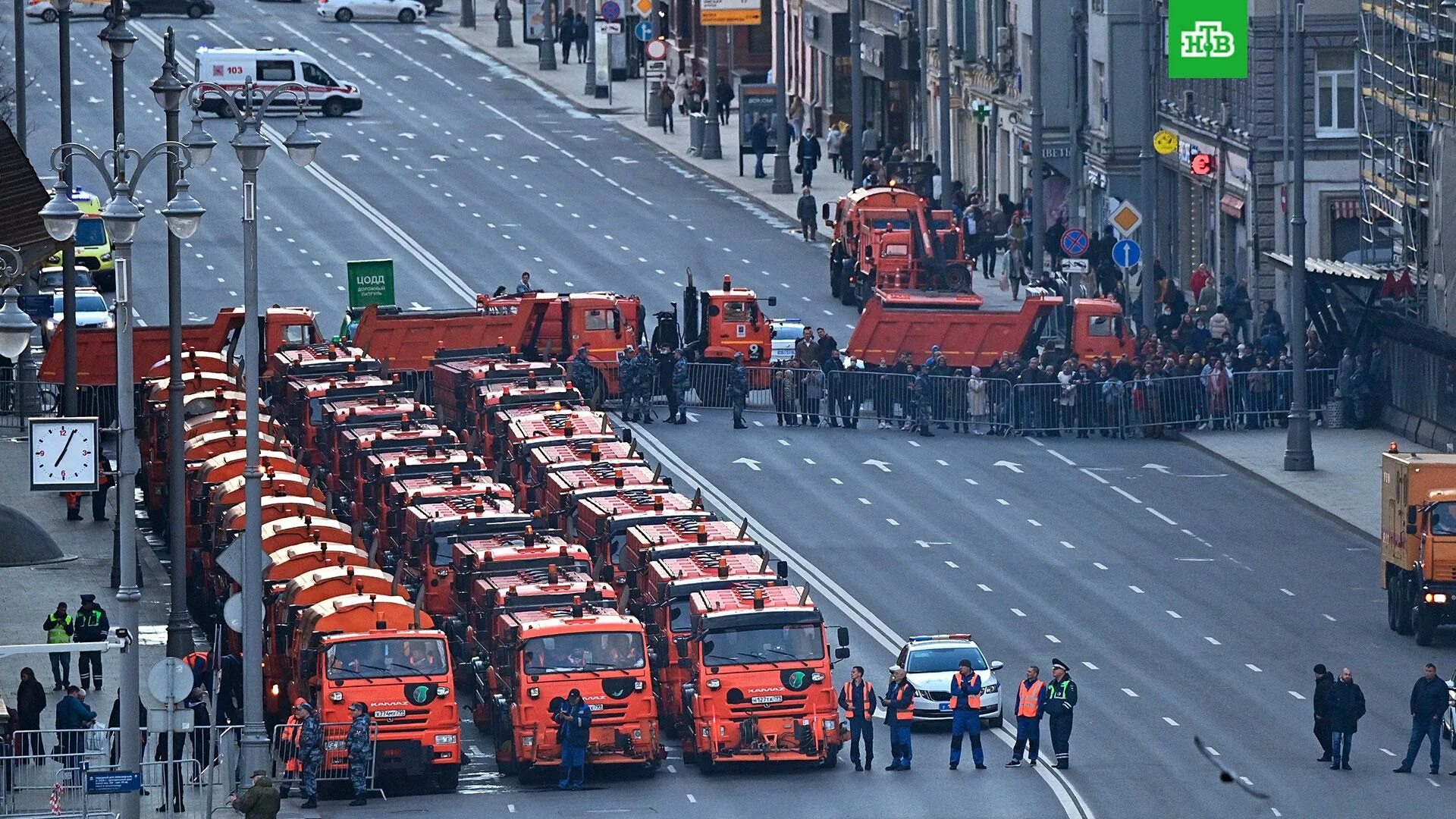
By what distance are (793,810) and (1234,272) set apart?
36.4 meters

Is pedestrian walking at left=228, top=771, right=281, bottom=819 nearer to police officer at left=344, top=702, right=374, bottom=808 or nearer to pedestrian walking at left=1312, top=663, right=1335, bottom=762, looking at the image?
police officer at left=344, top=702, right=374, bottom=808

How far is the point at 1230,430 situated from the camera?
59.2 m

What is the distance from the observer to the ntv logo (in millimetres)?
66250

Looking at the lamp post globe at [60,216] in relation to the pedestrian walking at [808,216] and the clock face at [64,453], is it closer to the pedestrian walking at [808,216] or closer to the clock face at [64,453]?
the clock face at [64,453]

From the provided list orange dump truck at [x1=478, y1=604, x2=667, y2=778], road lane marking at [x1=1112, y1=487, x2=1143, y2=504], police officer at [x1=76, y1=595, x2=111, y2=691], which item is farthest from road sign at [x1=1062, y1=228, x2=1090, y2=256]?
orange dump truck at [x1=478, y1=604, x2=667, y2=778]

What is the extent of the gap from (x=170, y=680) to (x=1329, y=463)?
28661 millimetres

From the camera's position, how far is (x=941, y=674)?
41.5m

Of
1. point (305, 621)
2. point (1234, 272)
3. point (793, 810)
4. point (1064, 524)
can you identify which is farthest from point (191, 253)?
point (793, 810)

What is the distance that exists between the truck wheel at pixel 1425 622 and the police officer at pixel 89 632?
18368mm

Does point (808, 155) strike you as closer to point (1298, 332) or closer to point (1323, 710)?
point (1298, 332)

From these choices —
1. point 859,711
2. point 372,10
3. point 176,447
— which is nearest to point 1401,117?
point 859,711

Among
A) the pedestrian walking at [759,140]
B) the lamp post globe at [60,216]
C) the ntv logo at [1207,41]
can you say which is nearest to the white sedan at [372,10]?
the pedestrian walking at [759,140]

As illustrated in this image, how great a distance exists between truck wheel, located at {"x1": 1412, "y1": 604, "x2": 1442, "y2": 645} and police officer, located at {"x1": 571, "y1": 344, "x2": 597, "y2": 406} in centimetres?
1976

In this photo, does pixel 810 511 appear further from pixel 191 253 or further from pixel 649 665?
pixel 191 253
